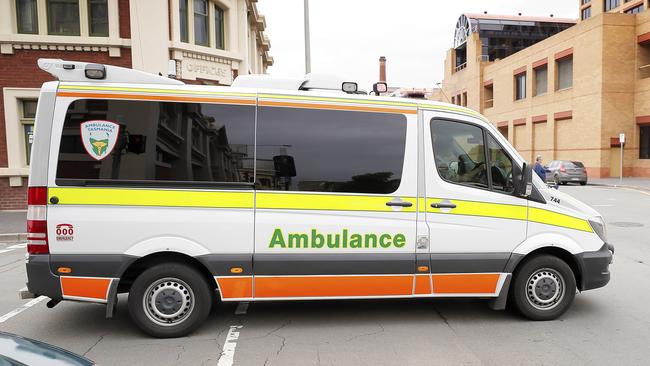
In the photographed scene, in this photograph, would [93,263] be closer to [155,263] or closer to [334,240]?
[155,263]

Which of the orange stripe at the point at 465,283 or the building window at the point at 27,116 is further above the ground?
the building window at the point at 27,116

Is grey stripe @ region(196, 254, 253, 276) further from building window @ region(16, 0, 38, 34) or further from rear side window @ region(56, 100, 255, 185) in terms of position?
building window @ region(16, 0, 38, 34)

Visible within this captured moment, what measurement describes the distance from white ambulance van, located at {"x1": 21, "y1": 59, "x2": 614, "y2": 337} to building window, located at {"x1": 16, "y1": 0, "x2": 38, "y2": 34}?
11.7 m

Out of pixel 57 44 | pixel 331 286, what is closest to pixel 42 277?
pixel 331 286

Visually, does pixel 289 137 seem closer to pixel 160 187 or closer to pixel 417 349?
pixel 160 187

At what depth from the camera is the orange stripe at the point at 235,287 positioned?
4.64m

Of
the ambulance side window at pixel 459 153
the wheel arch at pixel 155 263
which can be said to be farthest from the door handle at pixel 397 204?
the wheel arch at pixel 155 263

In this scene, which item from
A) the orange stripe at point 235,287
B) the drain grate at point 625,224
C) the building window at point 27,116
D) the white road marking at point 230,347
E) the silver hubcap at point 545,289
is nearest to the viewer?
the white road marking at point 230,347

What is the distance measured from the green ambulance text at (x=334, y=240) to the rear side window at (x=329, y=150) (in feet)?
1.45

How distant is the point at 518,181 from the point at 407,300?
1.98 metres

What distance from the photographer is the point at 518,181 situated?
495 cm

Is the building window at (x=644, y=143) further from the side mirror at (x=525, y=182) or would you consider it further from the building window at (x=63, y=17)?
the building window at (x=63, y=17)

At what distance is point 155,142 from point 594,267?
4720 mm

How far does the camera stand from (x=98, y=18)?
14.3m
